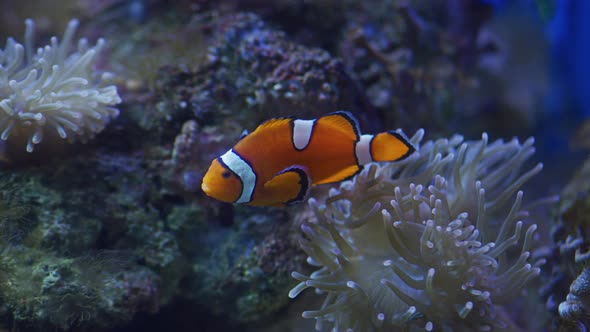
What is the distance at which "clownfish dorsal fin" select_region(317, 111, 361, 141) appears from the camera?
1.62 m

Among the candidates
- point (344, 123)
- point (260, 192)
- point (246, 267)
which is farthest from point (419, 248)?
point (246, 267)

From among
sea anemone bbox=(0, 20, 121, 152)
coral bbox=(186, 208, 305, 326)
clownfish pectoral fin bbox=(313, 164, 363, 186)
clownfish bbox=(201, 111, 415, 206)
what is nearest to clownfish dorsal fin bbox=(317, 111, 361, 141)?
clownfish bbox=(201, 111, 415, 206)

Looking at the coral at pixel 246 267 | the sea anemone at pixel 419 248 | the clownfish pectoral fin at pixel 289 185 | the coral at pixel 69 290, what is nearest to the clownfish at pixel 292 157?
the clownfish pectoral fin at pixel 289 185

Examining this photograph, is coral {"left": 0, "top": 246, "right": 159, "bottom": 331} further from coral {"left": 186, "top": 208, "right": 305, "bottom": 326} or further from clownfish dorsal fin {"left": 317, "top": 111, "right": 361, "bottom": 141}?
clownfish dorsal fin {"left": 317, "top": 111, "right": 361, "bottom": 141}

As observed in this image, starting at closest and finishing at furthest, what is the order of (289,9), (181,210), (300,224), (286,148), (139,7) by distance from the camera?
(286,148), (300,224), (181,210), (289,9), (139,7)

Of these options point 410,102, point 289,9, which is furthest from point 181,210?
point 410,102

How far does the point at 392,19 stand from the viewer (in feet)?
9.35

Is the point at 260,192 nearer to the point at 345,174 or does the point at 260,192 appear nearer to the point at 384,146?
the point at 345,174

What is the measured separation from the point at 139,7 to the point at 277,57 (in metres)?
1.31

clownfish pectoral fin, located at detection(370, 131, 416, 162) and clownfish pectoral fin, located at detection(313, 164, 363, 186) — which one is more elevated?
clownfish pectoral fin, located at detection(370, 131, 416, 162)

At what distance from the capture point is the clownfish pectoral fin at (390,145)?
1.60 m

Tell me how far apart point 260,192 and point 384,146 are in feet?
1.62

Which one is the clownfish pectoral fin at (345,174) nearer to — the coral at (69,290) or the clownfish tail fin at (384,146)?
the clownfish tail fin at (384,146)

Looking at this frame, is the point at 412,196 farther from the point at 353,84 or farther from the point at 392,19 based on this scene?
the point at 392,19
